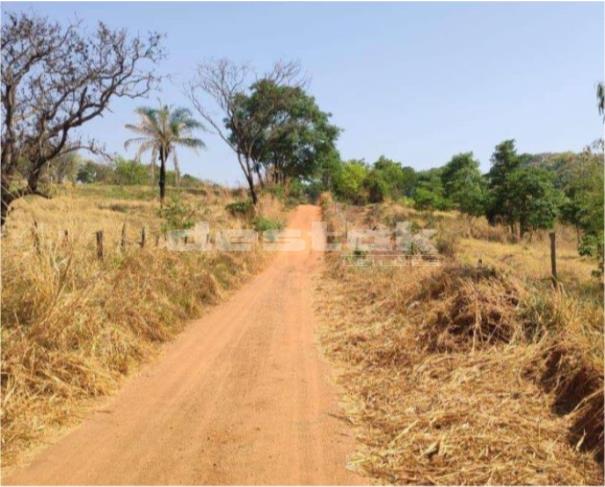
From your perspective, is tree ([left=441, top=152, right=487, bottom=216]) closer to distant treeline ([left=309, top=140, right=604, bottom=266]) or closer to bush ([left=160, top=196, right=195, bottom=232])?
distant treeline ([left=309, top=140, right=604, bottom=266])

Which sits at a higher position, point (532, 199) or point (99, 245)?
point (532, 199)

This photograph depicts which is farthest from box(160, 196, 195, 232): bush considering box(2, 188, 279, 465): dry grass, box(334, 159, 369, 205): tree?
box(334, 159, 369, 205): tree

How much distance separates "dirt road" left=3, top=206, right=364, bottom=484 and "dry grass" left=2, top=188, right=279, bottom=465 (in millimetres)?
297

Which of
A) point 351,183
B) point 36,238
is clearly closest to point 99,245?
point 36,238

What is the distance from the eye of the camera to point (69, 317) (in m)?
5.61

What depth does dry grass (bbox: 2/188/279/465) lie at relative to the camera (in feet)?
15.4

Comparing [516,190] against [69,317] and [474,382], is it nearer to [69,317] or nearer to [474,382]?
[474,382]

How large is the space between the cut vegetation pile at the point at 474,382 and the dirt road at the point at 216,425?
35 cm

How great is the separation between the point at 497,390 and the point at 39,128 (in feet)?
52.5

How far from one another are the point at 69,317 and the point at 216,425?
2.20 metres

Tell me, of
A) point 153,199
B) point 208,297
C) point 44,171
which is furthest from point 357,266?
point 153,199

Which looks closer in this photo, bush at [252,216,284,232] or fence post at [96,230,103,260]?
fence post at [96,230,103,260]

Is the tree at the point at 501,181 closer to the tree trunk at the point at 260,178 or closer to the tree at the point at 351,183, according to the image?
the tree at the point at 351,183

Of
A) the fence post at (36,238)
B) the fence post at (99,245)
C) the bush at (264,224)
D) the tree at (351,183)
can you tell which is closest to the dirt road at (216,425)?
the fence post at (99,245)
